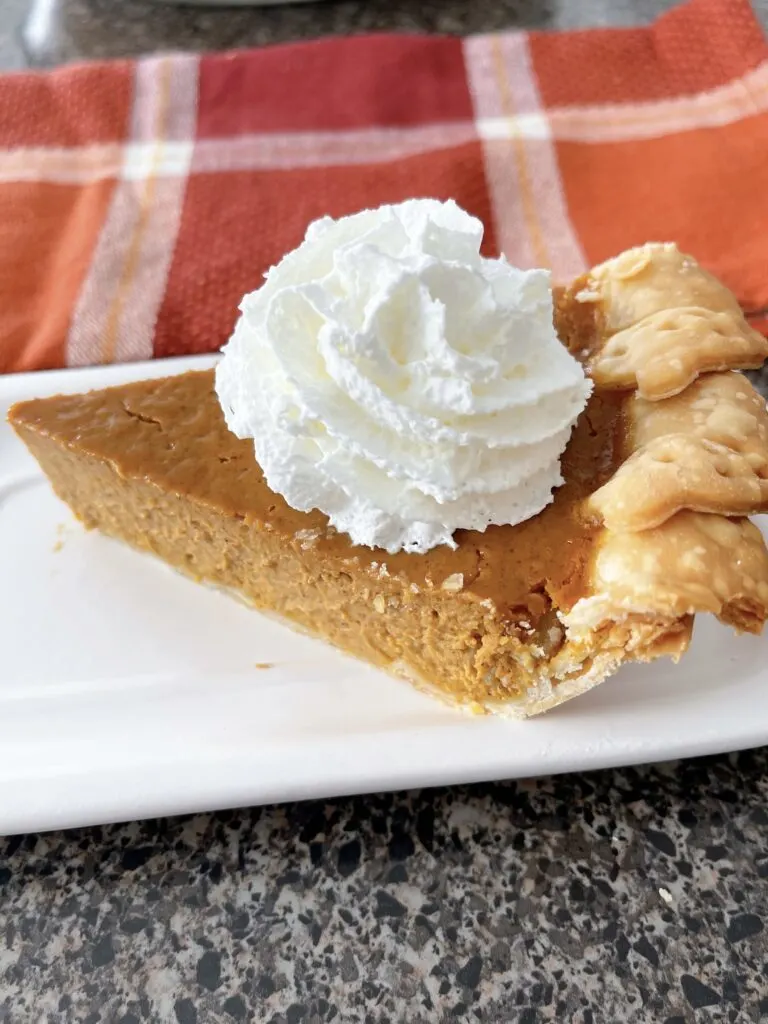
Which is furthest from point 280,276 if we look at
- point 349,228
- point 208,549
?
point 208,549

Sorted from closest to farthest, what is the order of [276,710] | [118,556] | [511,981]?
[511,981] → [276,710] → [118,556]

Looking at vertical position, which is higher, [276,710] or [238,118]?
[238,118]

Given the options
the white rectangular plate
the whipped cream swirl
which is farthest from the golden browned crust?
the white rectangular plate

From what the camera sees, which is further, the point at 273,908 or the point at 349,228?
the point at 349,228

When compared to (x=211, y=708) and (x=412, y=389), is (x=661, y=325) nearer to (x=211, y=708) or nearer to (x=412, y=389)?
(x=412, y=389)

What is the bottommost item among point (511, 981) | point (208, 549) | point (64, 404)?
point (511, 981)

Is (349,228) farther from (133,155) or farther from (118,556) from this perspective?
(133,155)

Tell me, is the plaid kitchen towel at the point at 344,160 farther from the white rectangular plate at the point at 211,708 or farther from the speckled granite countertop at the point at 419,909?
the speckled granite countertop at the point at 419,909

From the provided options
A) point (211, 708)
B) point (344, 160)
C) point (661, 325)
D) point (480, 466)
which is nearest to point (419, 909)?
point (211, 708)
